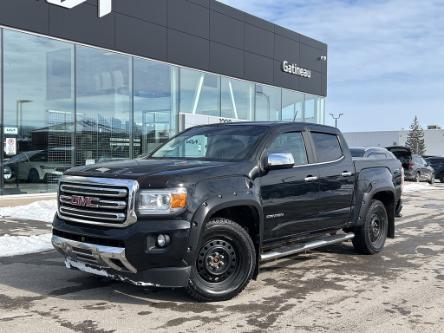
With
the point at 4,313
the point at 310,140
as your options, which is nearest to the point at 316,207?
the point at 310,140

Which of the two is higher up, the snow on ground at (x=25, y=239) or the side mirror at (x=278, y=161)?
the side mirror at (x=278, y=161)

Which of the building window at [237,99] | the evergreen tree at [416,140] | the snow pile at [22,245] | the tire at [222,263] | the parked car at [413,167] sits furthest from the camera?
the evergreen tree at [416,140]

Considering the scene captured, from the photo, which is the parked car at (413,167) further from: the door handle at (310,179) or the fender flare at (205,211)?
the fender flare at (205,211)

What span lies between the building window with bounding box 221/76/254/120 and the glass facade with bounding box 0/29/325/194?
0.90 ft

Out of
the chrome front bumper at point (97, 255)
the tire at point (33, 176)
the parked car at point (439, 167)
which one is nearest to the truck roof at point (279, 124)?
the chrome front bumper at point (97, 255)

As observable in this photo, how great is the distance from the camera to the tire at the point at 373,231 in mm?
7922

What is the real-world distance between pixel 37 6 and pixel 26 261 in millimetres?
8909

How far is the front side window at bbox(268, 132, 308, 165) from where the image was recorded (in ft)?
21.3

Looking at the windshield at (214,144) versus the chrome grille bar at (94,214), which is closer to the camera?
the chrome grille bar at (94,214)

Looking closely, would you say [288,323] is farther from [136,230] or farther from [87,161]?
[87,161]

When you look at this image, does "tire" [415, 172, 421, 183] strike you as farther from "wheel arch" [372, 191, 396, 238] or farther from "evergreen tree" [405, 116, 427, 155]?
"evergreen tree" [405, 116, 427, 155]

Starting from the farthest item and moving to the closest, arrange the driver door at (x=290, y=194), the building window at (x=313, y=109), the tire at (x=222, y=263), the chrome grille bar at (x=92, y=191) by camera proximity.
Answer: the building window at (x=313, y=109) < the driver door at (x=290, y=194) < the tire at (x=222, y=263) < the chrome grille bar at (x=92, y=191)

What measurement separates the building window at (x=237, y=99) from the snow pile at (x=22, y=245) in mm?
12821

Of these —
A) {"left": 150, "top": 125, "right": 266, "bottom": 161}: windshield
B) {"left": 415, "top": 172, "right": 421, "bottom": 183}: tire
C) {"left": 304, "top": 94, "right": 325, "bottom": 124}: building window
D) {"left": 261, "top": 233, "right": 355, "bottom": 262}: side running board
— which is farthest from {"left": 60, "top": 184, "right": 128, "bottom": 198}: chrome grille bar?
{"left": 415, "top": 172, "right": 421, "bottom": 183}: tire
